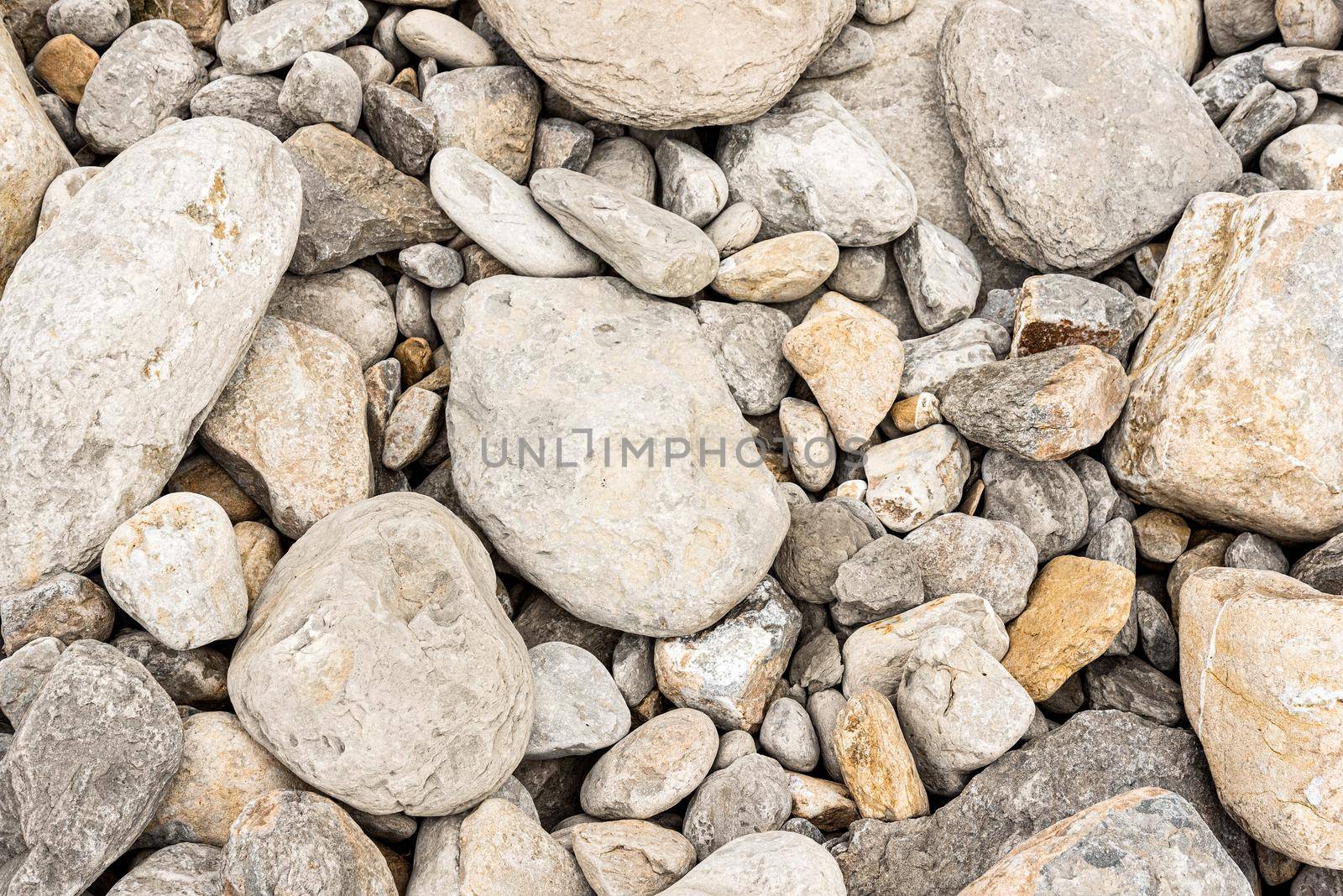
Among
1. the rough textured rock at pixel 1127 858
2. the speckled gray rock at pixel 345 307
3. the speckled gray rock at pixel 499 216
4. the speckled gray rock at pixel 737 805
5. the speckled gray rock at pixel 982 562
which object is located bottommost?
the speckled gray rock at pixel 737 805

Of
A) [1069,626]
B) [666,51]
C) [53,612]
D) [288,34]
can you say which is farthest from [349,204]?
[1069,626]

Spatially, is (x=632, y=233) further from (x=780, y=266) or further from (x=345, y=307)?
(x=345, y=307)

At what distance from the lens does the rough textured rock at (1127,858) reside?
216cm

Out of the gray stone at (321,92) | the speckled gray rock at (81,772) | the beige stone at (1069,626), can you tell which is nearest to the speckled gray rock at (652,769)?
the beige stone at (1069,626)

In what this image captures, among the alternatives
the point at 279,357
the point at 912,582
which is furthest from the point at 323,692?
the point at 912,582

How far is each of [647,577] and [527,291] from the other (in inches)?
40.7

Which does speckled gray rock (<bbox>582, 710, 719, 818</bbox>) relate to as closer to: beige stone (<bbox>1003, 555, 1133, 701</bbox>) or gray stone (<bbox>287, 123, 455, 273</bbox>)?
beige stone (<bbox>1003, 555, 1133, 701</bbox>)

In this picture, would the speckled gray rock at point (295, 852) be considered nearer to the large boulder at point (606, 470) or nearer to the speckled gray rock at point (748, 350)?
the large boulder at point (606, 470)

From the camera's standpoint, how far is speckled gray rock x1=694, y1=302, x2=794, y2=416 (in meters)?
3.37

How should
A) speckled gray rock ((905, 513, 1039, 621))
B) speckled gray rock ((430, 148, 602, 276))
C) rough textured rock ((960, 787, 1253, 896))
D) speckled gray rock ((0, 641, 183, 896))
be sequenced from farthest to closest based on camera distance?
speckled gray rock ((430, 148, 602, 276)), speckled gray rock ((905, 513, 1039, 621)), speckled gray rock ((0, 641, 183, 896)), rough textured rock ((960, 787, 1253, 896))

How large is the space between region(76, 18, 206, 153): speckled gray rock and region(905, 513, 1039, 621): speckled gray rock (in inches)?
118

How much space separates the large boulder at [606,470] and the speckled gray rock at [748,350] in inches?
8.4

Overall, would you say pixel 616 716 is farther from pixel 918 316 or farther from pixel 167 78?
pixel 167 78

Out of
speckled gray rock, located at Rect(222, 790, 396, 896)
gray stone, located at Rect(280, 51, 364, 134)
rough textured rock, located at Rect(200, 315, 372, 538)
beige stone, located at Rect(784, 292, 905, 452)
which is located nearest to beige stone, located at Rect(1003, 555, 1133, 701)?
beige stone, located at Rect(784, 292, 905, 452)
